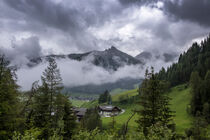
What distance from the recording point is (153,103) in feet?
62.9

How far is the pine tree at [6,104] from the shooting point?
18516mm

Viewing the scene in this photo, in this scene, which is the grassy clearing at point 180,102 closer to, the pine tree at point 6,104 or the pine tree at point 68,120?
the pine tree at point 68,120

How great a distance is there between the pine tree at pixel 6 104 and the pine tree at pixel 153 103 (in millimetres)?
17374

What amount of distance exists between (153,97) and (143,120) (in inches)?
135

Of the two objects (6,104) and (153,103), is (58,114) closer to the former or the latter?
(6,104)

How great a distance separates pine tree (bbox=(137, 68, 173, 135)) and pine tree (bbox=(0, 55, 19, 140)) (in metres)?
17.4

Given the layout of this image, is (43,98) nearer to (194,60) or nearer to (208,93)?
(208,93)

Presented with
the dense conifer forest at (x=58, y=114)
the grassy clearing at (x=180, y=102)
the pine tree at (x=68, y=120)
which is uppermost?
the dense conifer forest at (x=58, y=114)

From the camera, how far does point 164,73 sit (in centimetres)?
16000

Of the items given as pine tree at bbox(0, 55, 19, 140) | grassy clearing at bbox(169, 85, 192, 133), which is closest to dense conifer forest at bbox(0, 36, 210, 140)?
pine tree at bbox(0, 55, 19, 140)

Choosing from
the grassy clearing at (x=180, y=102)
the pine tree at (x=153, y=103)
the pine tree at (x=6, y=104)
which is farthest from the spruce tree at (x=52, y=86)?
the grassy clearing at (x=180, y=102)

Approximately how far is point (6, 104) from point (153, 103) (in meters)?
19.7

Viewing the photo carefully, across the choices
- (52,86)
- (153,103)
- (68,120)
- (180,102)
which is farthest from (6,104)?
(180,102)

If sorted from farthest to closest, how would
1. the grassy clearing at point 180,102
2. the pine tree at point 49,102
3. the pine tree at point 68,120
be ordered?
the grassy clearing at point 180,102, the pine tree at point 68,120, the pine tree at point 49,102
